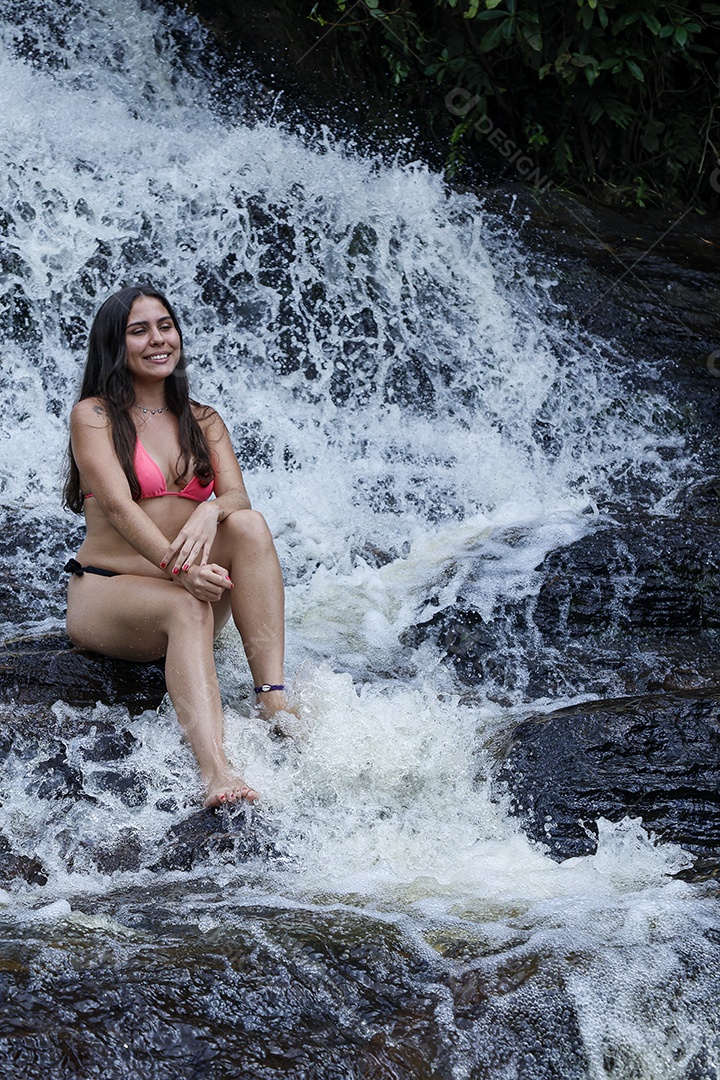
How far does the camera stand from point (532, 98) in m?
7.88

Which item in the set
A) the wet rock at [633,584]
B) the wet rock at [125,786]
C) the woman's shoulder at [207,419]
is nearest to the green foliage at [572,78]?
the wet rock at [633,584]

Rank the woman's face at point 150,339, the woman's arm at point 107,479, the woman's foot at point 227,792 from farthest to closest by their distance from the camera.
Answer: the woman's face at point 150,339 < the woman's arm at point 107,479 < the woman's foot at point 227,792

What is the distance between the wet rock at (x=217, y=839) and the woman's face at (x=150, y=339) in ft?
4.63

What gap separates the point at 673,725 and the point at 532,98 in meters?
5.41

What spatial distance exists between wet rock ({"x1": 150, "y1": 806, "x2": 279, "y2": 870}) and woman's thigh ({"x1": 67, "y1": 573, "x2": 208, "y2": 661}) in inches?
22.5

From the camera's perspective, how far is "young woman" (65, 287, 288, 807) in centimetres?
351

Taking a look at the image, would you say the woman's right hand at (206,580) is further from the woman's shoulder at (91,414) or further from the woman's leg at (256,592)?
the woman's shoulder at (91,414)

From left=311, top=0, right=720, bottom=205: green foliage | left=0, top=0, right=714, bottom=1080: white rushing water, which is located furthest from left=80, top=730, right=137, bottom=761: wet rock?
left=311, top=0, right=720, bottom=205: green foliage

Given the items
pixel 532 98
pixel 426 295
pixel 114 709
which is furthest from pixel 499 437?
pixel 114 709

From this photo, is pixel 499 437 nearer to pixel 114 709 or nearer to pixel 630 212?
pixel 630 212

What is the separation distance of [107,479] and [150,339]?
1.56 ft

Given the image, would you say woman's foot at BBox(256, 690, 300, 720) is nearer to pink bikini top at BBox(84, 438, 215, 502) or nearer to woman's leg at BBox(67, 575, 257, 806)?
woman's leg at BBox(67, 575, 257, 806)

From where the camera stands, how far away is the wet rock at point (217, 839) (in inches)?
122

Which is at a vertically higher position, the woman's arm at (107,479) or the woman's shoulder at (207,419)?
the woman's shoulder at (207,419)
